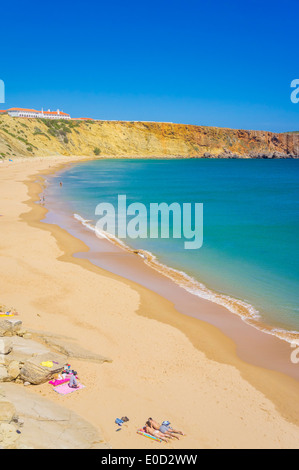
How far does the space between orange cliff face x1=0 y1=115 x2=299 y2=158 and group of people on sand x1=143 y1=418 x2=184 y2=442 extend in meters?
78.9

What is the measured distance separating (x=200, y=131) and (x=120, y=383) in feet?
497

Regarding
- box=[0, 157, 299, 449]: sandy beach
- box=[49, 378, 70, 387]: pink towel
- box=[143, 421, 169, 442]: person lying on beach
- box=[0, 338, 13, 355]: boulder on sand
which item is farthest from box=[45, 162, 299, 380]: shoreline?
box=[0, 338, 13, 355]: boulder on sand

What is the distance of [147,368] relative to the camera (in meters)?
8.98

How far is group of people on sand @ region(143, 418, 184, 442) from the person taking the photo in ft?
21.7

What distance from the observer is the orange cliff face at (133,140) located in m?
96.9

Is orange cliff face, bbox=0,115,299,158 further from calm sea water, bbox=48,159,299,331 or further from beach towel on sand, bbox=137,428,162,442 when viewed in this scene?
beach towel on sand, bbox=137,428,162,442

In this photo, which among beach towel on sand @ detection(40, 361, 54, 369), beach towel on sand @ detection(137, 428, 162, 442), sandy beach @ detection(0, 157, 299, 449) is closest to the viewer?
beach towel on sand @ detection(137, 428, 162, 442)

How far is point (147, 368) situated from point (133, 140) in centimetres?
12960

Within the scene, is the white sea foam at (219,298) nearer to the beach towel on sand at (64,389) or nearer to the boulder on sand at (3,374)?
the beach towel on sand at (64,389)

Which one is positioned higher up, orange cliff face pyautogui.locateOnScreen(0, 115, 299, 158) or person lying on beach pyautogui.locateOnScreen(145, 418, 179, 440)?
orange cliff face pyautogui.locateOnScreen(0, 115, 299, 158)

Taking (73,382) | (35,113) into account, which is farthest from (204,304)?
(35,113)

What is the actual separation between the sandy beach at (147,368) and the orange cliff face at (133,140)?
235 feet

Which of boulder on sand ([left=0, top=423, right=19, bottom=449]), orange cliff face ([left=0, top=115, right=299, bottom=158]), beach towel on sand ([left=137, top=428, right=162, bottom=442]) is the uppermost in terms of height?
orange cliff face ([left=0, top=115, right=299, bottom=158])

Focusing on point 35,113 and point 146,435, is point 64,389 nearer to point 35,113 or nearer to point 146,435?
point 146,435
